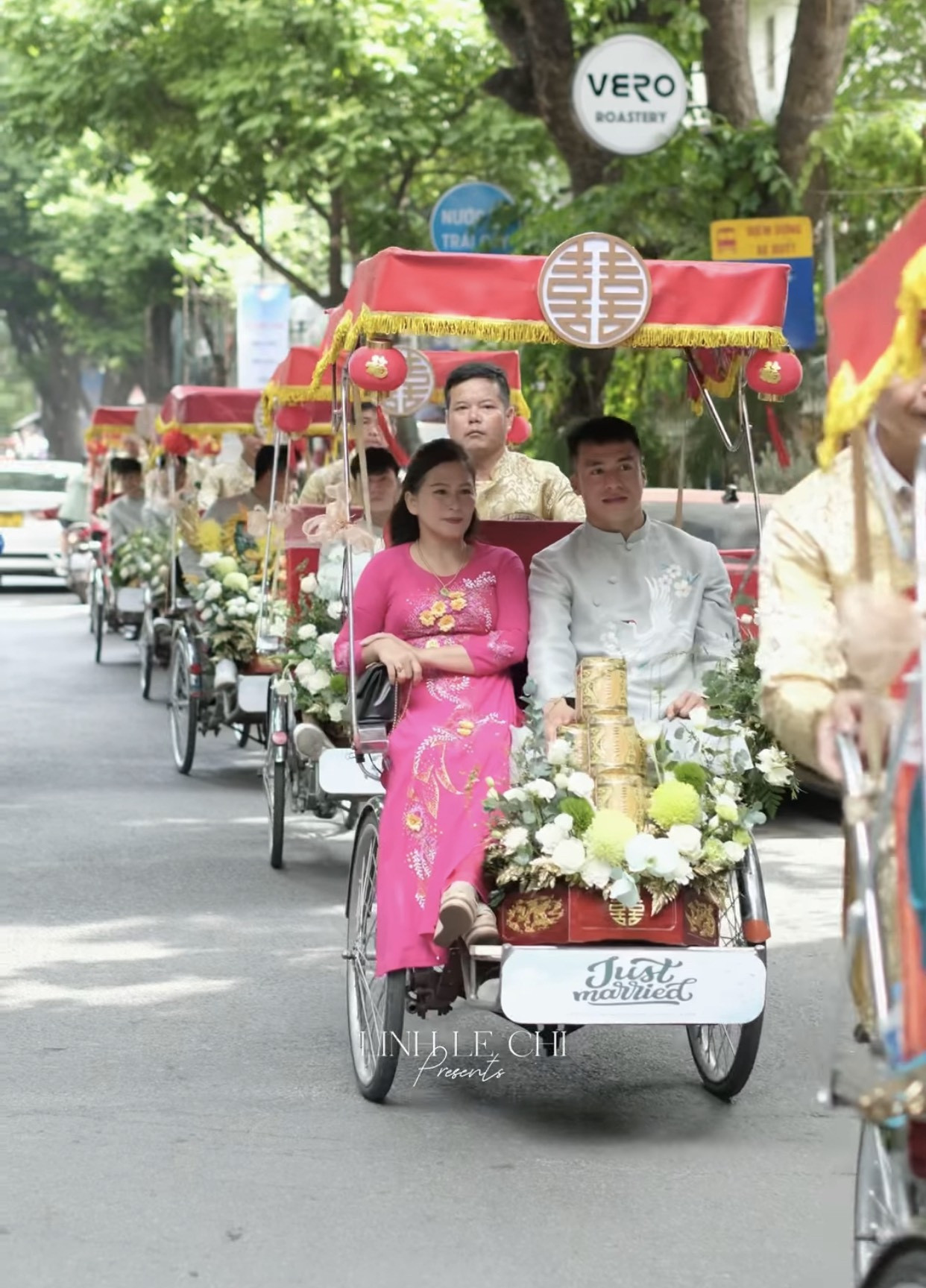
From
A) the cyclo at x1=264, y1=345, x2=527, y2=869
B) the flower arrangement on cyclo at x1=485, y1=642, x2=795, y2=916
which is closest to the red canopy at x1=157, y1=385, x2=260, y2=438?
the cyclo at x1=264, y1=345, x2=527, y2=869

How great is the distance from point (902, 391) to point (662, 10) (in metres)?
13.7

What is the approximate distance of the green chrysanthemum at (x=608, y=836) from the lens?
19.6 feet

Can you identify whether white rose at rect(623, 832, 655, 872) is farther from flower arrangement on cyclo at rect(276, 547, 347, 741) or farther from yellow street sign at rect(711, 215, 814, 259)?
yellow street sign at rect(711, 215, 814, 259)

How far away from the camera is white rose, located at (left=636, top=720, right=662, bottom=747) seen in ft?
20.9

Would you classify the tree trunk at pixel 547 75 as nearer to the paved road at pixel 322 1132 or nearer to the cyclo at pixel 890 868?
the paved road at pixel 322 1132

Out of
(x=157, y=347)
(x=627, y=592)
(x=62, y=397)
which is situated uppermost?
(x=157, y=347)

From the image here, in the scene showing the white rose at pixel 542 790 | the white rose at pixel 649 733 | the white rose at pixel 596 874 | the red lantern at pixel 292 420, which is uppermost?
the red lantern at pixel 292 420

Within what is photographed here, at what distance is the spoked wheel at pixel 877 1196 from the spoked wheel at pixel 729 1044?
1992mm

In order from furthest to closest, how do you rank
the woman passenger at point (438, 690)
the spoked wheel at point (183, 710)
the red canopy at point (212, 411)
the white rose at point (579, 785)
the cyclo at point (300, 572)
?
the red canopy at point (212, 411) < the spoked wheel at point (183, 710) < the cyclo at point (300, 572) < the woman passenger at point (438, 690) < the white rose at point (579, 785)

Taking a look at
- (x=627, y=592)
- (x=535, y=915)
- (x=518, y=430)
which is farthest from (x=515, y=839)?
(x=518, y=430)

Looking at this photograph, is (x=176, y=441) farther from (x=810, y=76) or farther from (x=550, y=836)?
(x=550, y=836)

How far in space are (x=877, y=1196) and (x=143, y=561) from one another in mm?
15082

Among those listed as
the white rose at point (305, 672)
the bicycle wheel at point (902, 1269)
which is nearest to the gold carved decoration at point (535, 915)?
the bicycle wheel at point (902, 1269)

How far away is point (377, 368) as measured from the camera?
24.1 feet
